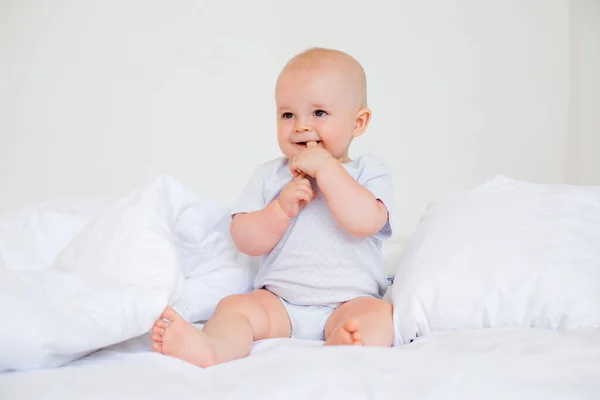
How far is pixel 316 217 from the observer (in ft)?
4.43

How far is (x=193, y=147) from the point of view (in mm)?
2361

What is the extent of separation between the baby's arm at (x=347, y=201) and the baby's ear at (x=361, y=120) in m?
0.16

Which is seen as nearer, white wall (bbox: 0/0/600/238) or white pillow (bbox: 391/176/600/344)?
white pillow (bbox: 391/176/600/344)

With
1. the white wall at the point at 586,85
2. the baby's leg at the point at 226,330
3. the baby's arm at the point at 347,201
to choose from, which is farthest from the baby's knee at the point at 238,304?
the white wall at the point at 586,85

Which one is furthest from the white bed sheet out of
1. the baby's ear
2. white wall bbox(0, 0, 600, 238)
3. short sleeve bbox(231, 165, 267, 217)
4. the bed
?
white wall bbox(0, 0, 600, 238)

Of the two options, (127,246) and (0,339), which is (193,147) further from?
(0,339)

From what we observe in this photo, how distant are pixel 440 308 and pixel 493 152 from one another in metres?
1.31

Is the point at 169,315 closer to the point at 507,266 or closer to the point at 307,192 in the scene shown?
the point at 307,192

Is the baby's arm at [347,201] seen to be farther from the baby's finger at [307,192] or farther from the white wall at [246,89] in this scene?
the white wall at [246,89]

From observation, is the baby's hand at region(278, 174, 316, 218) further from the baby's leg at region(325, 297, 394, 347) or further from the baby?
the baby's leg at region(325, 297, 394, 347)

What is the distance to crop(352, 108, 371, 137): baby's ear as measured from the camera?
1.40 m

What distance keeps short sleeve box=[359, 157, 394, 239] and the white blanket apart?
11.7 inches

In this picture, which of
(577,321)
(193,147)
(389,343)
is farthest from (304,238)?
(193,147)

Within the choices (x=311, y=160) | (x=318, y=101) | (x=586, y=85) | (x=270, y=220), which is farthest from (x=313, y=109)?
(x=586, y=85)
